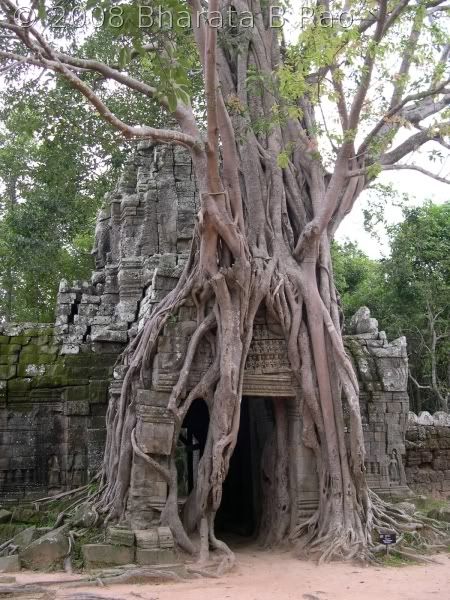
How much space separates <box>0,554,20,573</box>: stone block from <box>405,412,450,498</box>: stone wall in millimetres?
5648

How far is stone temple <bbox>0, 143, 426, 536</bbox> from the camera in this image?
730cm

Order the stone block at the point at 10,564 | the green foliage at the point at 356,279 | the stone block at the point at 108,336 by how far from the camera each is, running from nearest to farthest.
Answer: the stone block at the point at 10,564 < the stone block at the point at 108,336 < the green foliage at the point at 356,279

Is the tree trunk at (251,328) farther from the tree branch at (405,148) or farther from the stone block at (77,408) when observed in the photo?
the stone block at (77,408)

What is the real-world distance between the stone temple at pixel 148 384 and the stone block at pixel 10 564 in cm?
112

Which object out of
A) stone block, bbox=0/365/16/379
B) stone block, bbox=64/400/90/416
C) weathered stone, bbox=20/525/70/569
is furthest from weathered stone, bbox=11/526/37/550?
stone block, bbox=0/365/16/379

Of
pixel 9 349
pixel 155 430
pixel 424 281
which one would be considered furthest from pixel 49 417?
pixel 424 281

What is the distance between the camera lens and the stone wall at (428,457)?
9688mm

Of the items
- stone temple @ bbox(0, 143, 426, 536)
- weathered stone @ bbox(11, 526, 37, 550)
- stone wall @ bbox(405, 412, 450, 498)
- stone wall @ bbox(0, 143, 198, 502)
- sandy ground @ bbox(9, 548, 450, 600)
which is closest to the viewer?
sandy ground @ bbox(9, 548, 450, 600)

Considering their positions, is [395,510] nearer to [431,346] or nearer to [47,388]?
[47,388]

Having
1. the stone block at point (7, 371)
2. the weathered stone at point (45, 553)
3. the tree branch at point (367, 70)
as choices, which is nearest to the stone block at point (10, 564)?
the weathered stone at point (45, 553)

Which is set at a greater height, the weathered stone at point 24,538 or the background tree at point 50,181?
the background tree at point 50,181

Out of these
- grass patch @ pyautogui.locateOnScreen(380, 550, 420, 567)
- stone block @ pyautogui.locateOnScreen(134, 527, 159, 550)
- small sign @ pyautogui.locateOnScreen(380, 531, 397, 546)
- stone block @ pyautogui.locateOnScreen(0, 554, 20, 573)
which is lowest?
grass patch @ pyautogui.locateOnScreen(380, 550, 420, 567)

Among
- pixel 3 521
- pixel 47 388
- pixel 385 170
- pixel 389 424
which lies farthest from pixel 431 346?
pixel 3 521

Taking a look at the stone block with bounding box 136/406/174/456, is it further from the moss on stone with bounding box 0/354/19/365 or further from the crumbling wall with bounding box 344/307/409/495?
the crumbling wall with bounding box 344/307/409/495
